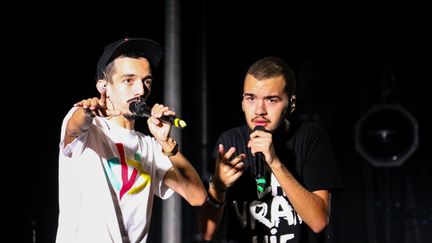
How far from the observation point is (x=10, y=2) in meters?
2.80

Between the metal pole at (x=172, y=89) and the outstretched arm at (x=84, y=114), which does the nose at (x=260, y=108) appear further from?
the metal pole at (x=172, y=89)

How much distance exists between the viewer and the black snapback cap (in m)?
1.78

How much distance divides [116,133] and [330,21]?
2.33 meters

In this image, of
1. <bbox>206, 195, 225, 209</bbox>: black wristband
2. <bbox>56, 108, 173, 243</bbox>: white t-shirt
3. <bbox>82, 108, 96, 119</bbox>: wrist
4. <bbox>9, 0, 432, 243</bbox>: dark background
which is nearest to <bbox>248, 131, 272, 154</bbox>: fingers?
<bbox>206, 195, 225, 209</bbox>: black wristband

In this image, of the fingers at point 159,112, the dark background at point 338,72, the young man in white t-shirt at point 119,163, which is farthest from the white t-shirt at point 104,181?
the dark background at point 338,72

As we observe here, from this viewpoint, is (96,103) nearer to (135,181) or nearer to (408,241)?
(135,181)

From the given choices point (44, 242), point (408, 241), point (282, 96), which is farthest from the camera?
point (408, 241)

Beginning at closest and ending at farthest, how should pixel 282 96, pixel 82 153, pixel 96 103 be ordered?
pixel 96 103 → pixel 82 153 → pixel 282 96

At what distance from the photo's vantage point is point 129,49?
71.4 inches

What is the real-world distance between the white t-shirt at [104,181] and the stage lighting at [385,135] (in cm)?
Result: 205

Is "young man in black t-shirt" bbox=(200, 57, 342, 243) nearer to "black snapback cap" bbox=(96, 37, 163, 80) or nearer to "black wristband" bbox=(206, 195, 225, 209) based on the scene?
"black wristband" bbox=(206, 195, 225, 209)

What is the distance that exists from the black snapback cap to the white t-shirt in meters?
0.19

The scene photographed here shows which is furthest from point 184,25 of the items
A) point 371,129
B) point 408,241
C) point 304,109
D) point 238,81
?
point 408,241

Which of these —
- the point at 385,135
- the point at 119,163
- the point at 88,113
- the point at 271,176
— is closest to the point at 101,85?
the point at 119,163
